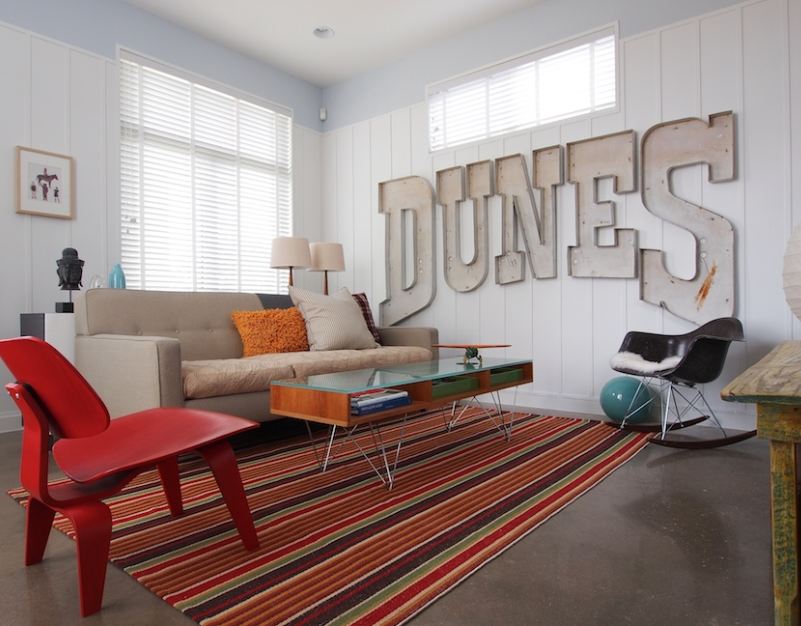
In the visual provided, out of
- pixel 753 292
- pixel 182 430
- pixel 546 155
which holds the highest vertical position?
pixel 546 155

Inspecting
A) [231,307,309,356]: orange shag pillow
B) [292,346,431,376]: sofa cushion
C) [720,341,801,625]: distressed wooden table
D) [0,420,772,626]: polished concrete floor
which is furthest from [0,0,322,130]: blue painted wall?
[720,341,801,625]: distressed wooden table

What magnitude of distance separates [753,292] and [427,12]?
121 inches

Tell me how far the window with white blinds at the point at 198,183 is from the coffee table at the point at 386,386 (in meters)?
2.37

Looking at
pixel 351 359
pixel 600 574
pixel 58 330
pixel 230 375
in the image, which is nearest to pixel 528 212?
pixel 351 359

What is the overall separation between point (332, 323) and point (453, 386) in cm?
137

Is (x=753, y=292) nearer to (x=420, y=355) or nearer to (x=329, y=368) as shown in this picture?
(x=420, y=355)

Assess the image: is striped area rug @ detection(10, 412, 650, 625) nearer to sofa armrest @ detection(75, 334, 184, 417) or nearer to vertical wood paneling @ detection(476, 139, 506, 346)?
sofa armrest @ detection(75, 334, 184, 417)

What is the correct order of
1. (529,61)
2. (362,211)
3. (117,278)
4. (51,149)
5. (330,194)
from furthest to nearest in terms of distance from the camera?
(330,194)
(362,211)
(529,61)
(51,149)
(117,278)

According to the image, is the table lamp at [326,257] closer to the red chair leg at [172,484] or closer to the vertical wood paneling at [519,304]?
the vertical wood paneling at [519,304]

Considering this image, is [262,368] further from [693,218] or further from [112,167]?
[693,218]

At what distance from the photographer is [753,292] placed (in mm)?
3293

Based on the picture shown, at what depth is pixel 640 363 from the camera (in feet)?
10.4

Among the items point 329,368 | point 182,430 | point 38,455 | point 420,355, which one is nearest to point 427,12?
point 420,355

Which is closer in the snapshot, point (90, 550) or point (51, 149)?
point (90, 550)
